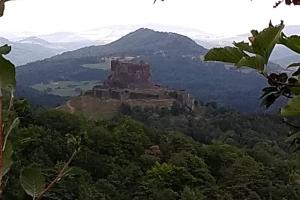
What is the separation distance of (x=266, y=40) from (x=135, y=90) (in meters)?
51.1

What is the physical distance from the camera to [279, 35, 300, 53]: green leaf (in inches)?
28.2


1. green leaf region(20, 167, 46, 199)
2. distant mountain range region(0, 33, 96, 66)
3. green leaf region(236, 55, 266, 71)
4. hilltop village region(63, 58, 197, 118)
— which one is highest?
green leaf region(236, 55, 266, 71)

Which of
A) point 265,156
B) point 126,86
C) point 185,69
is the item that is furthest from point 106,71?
point 265,156

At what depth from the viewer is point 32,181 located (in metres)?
0.68

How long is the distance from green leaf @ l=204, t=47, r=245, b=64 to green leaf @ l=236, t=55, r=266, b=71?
27 millimetres

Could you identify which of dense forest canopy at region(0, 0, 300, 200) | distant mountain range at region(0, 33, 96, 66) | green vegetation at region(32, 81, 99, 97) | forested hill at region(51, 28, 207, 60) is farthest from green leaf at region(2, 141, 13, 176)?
distant mountain range at region(0, 33, 96, 66)

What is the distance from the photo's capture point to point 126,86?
53.8 metres

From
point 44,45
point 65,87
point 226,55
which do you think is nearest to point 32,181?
point 226,55

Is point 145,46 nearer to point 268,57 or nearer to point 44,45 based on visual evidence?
point 44,45

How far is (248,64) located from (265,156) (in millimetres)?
29621

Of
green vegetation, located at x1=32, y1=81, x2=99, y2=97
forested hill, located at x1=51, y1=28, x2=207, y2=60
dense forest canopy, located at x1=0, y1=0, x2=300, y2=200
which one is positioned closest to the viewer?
dense forest canopy, located at x1=0, y1=0, x2=300, y2=200

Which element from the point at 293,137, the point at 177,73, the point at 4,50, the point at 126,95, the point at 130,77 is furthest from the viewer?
the point at 177,73

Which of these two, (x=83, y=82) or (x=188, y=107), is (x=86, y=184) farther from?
(x=83, y=82)

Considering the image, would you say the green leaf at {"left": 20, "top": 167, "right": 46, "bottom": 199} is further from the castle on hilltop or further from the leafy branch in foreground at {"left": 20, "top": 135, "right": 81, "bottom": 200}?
the castle on hilltop
